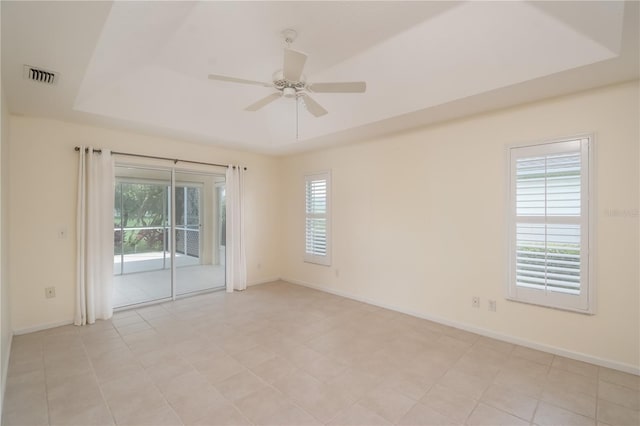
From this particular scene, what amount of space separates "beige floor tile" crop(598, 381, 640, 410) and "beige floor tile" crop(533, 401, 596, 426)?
1.32 ft

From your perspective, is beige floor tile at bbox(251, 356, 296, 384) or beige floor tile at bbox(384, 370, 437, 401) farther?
beige floor tile at bbox(251, 356, 296, 384)

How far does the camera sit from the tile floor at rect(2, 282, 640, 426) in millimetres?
2055

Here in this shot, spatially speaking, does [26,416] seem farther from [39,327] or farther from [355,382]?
[355,382]

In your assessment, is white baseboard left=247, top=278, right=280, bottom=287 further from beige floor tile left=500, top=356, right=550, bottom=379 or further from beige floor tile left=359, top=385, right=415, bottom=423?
beige floor tile left=500, top=356, right=550, bottom=379

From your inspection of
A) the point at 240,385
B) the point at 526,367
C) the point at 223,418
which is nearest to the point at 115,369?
the point at 240,385

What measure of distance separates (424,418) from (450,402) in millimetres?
306

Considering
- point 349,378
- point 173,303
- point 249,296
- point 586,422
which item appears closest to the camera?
point 586,422

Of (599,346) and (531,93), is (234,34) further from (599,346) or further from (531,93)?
(599,346)

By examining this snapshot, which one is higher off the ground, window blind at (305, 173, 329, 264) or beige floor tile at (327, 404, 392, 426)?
window blind at (305, 173, 329, 264)

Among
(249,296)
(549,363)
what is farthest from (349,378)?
(249,296)

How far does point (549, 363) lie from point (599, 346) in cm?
46

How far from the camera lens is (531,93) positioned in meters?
2.80

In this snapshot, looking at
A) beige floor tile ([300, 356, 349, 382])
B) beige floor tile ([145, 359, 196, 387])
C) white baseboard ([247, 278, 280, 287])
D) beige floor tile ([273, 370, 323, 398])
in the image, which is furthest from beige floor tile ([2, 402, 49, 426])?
white baseboard ([247, 278, 280, 287])

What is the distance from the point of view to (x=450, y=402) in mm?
2195
